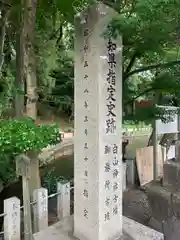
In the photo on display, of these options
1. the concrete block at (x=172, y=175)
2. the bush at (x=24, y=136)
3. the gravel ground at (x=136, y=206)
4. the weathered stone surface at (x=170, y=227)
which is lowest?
the gravel ground at (x=136, y=206)

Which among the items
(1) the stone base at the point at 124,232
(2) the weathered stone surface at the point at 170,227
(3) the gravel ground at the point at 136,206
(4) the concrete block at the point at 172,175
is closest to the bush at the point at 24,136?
(1) the stone base at the point at 124,232

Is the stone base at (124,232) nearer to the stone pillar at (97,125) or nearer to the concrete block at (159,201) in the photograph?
the stone pillar at (97,125)

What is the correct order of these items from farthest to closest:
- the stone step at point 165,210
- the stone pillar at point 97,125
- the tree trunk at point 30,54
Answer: the tree trunk at point 30,54 → the stone step at point 165,210 → the stone pillar at point 97,125

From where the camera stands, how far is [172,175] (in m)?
3.45

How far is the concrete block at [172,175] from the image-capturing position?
11.1 ft

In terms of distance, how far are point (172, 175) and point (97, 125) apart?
4.96 ft

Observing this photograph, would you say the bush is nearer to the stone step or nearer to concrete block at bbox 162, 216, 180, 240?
the stone step

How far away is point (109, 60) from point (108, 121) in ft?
1.69

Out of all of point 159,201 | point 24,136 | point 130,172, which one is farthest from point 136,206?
point 24,136

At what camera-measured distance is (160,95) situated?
5207 mm

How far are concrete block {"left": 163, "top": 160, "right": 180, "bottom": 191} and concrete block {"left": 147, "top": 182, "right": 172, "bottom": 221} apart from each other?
9cm

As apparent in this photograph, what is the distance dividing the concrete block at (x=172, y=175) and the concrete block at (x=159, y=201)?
9 cm

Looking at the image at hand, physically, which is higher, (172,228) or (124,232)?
(124,232)

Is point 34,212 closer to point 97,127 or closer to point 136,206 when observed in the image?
point 97,127
